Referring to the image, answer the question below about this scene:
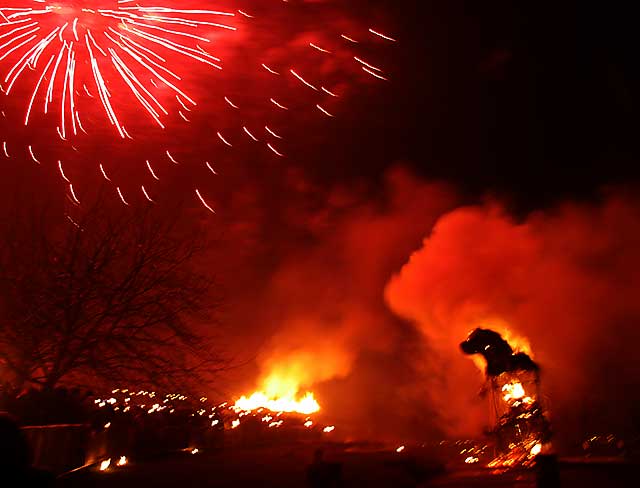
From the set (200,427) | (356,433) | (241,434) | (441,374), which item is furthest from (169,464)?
(356,433)

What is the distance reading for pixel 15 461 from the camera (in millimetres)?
10234

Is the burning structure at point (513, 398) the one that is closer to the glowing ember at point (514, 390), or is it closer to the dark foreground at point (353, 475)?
the glowing ember at point (514, 390)

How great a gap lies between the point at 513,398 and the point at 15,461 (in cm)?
1092

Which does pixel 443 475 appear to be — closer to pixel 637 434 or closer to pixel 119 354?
pixel 637 434

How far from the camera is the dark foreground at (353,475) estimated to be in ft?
40.5

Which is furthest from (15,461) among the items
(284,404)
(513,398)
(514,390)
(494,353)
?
(284,404)

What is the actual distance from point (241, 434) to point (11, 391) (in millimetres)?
14362

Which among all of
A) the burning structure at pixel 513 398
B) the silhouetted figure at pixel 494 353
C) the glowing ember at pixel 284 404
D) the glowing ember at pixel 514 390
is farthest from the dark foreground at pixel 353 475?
the glowing ember at pixel 284 404

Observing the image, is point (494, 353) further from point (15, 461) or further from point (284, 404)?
point (284, 404)

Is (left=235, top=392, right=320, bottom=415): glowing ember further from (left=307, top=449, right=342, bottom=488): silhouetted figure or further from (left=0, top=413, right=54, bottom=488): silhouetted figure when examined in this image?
(left=0, top=413, right=54, bottom=488): silhouetted figure

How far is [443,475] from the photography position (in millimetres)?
15203

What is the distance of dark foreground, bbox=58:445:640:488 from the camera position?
12.4 m

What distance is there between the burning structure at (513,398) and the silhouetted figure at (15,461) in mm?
9281

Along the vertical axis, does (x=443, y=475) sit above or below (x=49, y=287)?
below
